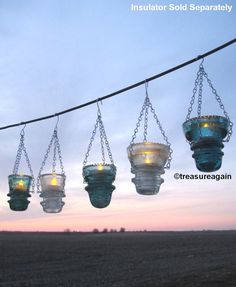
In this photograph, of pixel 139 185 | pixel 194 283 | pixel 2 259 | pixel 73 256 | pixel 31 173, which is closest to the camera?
pixel 139 185

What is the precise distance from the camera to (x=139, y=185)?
4312mm

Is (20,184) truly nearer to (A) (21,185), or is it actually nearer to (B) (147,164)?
(A) (21,185)

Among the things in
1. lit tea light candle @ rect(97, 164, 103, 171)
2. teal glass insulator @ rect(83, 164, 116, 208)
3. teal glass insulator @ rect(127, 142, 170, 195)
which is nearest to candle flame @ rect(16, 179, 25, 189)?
teal glass insulator @ rect(83, 164, 116, 208)

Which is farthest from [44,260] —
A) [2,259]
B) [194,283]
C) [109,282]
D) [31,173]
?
[31,173]

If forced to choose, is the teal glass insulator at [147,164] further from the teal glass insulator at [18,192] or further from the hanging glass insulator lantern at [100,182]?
the teal glass insulator at [18,192]

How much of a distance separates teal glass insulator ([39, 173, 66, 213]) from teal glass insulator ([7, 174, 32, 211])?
0.34 meters

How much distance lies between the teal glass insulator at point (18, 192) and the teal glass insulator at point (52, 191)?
1.10 ft

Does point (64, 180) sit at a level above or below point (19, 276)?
above

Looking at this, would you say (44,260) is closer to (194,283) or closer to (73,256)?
(73,256)

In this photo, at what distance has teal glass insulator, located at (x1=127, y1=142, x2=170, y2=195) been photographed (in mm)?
4277

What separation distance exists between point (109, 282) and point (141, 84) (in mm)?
26726

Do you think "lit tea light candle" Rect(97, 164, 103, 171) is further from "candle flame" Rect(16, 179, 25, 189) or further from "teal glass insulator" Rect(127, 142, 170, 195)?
"candle flame" Rect(16, 179, 25, 189)

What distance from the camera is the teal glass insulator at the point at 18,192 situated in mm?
5924

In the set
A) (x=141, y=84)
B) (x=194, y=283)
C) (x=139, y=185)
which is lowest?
(x=194, y=283)
